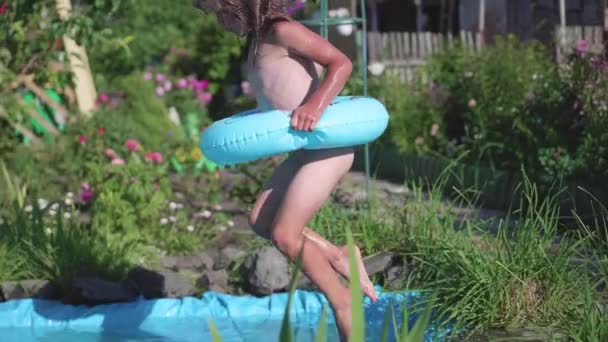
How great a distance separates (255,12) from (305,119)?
→ 1.50ft

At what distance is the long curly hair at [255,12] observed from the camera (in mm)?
3744

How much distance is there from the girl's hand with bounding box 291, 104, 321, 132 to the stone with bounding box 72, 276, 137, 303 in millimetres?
2139

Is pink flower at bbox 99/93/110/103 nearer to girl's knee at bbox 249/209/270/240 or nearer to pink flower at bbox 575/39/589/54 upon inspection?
pink flower at bbox 575/39/589/54

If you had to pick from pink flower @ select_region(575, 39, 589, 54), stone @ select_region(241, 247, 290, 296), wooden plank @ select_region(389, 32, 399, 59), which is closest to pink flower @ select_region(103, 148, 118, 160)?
stone @ select_region(241, 247, 290, 296)

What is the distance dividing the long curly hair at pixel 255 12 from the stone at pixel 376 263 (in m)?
1.72

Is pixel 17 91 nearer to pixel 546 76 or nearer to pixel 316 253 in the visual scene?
pixel 546 76

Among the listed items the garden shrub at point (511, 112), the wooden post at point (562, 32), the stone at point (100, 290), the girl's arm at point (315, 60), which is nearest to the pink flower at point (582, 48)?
the garden shrub at point (511, 112)

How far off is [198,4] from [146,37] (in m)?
8.85

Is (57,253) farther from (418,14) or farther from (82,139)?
(418,14)

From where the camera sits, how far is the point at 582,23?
10.9 m

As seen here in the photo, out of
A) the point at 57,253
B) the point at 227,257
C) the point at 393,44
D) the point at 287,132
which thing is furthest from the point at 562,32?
the point at 287,132

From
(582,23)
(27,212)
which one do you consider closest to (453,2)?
(582,23)

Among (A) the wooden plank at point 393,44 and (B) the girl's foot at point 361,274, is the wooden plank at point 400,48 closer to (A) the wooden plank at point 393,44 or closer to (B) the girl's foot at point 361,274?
(A) the wooden plank at point 393,44

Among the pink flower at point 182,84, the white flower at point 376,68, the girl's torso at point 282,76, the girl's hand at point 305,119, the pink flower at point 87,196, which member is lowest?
the pink flower at point 87,196
